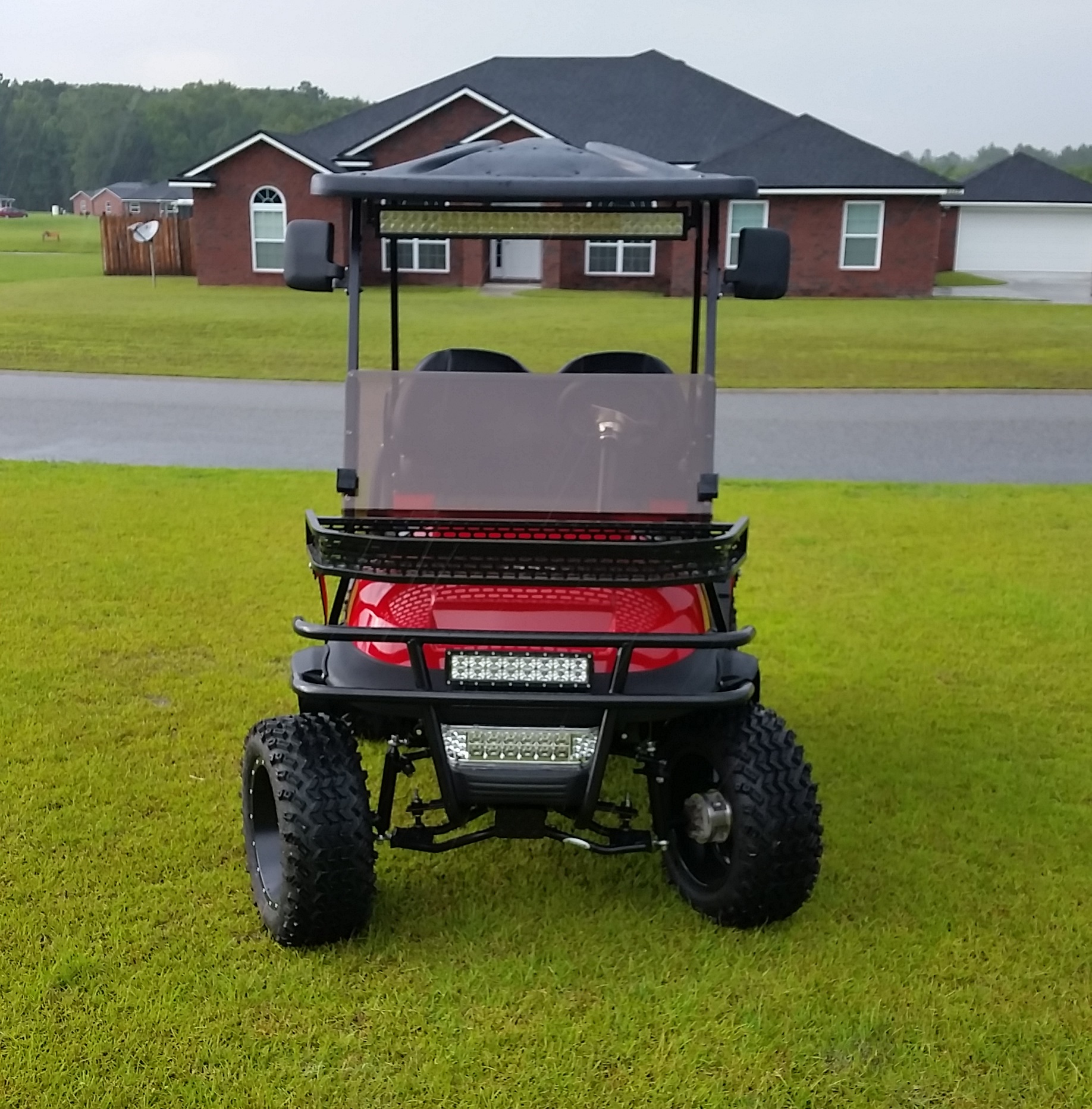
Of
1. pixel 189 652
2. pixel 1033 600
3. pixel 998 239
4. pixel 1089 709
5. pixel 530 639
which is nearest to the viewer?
Answer: pixel 530 639

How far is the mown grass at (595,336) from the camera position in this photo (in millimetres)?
15531

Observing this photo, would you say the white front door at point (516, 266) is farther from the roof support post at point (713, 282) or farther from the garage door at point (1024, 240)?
the garage door at point (1024, 240)

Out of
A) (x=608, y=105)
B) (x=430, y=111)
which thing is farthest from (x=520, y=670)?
(x=608, y=105)

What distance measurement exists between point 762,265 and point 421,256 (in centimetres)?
437

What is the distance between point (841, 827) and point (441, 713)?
1.63 metres

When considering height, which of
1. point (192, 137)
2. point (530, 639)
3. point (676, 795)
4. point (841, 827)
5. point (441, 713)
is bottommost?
point (841, 827)

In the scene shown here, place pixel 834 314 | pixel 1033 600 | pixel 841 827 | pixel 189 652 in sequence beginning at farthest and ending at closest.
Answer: pixel 834 314 < pixel 1033 600 < pixel 189 652 < pixel 841 827

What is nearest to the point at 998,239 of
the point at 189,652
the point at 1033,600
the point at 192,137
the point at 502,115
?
the point at 502,115

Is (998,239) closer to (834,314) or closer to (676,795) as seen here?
(834,314)

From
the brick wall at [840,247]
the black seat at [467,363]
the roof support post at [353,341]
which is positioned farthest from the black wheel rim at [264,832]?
the brick wall at [840,247]

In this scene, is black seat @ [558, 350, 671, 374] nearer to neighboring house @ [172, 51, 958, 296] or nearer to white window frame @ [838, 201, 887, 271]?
neighboring house @ [172, 51, 958, 296]

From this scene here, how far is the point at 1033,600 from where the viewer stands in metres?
6.92

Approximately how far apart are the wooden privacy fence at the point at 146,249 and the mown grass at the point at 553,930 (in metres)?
29.2

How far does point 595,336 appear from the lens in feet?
50.2
